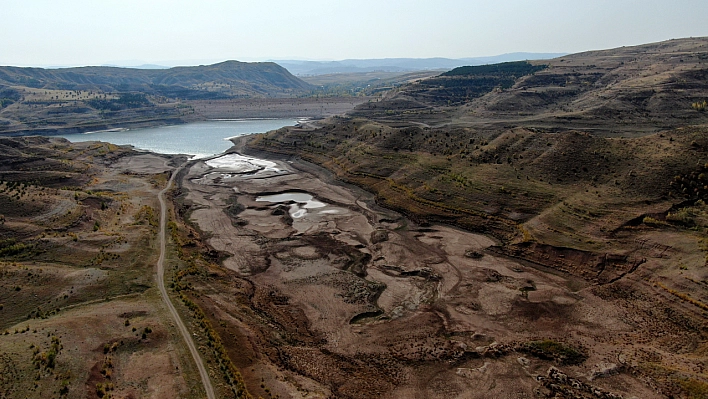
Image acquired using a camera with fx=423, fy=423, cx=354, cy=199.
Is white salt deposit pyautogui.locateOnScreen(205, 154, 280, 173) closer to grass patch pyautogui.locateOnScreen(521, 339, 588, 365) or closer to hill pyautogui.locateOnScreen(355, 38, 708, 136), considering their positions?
hill pyautogui.locateOnScreen(355, 38, 708, 136)

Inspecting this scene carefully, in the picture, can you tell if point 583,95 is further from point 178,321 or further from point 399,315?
point 178,321

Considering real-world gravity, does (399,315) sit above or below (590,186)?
below

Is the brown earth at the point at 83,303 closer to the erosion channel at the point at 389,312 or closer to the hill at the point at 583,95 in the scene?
the erosion channel at the point at 389,312

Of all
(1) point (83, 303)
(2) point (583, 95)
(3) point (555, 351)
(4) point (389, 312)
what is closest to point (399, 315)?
(4) point (389, 312)

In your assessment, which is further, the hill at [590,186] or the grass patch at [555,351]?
the hill at [590,186]

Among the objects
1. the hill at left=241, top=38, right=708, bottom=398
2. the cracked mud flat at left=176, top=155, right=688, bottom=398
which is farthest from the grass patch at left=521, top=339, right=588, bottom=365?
the hill at left=241, top=38, right=708, bottom=398

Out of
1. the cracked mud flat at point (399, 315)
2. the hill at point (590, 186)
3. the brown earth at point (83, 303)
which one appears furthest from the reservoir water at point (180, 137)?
the cracked mud flat at point (399, 315)

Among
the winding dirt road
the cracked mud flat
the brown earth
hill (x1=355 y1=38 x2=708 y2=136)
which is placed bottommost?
the cracked mud flat
